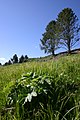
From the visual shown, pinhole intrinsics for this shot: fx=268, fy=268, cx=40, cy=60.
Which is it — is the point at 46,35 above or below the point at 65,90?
above

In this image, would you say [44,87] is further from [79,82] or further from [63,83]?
[79,82]

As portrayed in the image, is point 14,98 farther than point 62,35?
No

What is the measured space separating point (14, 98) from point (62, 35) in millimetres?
59520

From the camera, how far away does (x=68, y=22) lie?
61.8 metres

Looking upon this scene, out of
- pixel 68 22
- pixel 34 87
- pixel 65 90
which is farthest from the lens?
pixel 68 22

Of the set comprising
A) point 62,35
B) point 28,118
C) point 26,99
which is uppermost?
point 62,35

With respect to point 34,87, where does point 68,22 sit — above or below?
above

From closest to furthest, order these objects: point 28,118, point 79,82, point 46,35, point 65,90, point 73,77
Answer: point 28,118 < point 65,90 < point 79,82 < point 73,77 < point 46,35

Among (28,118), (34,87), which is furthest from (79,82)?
(28,118)

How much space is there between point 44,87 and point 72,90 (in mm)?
454

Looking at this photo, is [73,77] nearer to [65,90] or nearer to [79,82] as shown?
[79,82]

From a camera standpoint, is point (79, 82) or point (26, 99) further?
point (79, 82)

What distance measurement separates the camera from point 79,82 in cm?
403

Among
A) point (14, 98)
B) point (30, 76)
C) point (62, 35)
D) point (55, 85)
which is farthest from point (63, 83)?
point (62, 35)
